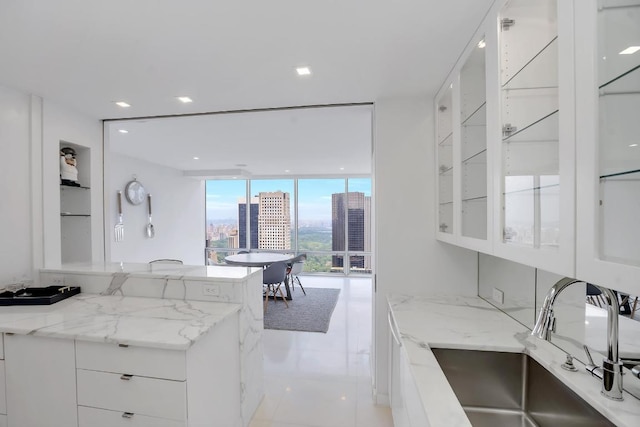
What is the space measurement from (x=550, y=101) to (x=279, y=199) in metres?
6.95

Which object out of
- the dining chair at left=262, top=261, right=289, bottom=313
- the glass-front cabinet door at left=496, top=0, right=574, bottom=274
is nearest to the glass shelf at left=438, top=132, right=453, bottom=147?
the glass-front cabinet door at left=496, top=0, right=574, bottom=274

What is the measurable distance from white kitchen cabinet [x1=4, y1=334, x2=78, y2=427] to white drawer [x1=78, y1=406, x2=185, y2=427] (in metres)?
0.06

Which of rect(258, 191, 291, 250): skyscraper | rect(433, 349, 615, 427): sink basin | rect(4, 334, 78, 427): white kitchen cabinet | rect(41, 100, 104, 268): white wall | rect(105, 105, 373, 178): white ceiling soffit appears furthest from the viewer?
rect(258, 191, 291, 250): skyscraper

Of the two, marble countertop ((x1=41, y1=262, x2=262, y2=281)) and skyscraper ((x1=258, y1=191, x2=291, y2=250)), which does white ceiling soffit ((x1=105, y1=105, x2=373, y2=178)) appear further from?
skyscraper ((x1=258, y1=191, x2=291, y2=250))

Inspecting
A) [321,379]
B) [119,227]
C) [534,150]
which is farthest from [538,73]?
[119,227]

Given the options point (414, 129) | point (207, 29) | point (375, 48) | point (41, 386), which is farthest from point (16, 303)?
point (414, 129)

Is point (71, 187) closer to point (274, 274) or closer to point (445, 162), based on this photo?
point (274, 274)

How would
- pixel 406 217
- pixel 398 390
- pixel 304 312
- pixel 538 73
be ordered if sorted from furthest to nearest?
1. pixel 304 312
2. pixel 406 217
3. pixel 398 390
4. pixel 538 73

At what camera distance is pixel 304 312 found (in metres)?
4.50

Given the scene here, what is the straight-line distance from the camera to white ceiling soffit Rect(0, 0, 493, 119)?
4.33ft

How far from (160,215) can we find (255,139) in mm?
3249

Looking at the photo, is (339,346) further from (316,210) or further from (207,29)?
(316,210)

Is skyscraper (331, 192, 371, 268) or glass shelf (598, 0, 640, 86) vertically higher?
glass shelf (598, 0, 640, 86)

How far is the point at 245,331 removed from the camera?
6.65 feet
